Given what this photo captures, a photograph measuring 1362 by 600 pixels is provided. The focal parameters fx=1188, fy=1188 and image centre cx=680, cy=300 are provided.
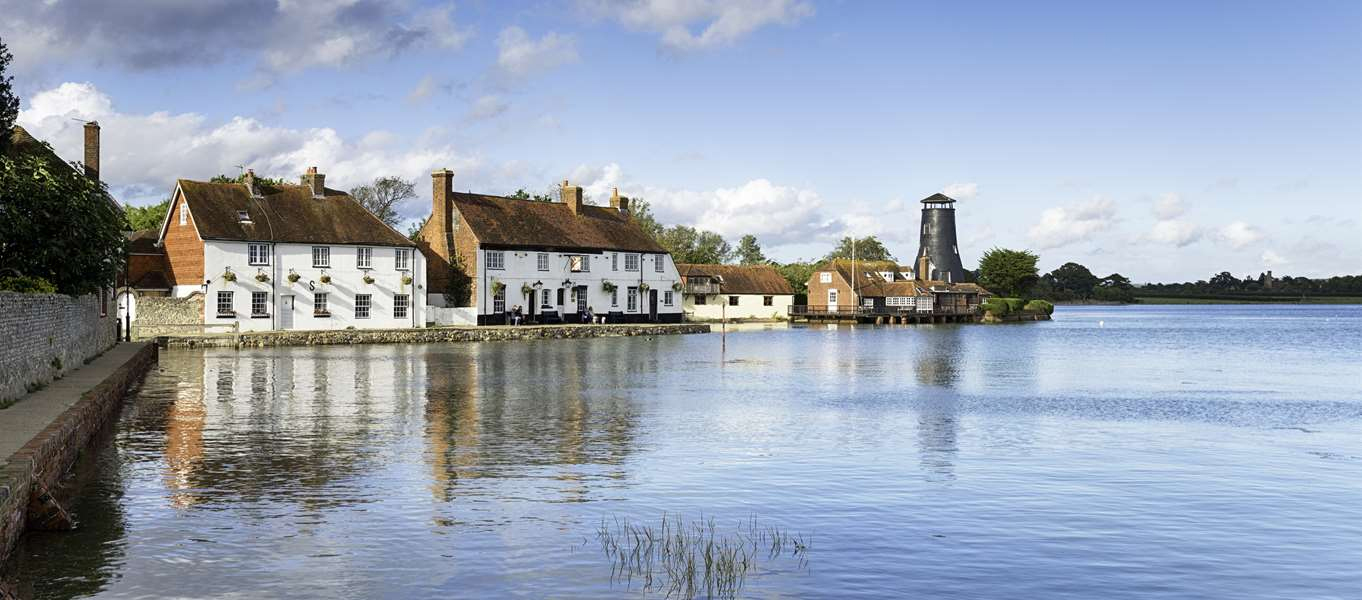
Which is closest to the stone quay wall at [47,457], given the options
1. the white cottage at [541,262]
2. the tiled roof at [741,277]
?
the white cottage at [541,262]

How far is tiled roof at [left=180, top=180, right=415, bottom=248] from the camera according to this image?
57.3m

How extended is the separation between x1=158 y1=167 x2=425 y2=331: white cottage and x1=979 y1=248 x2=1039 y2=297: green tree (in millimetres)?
98643

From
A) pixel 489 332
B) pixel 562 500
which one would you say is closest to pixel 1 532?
pixel 562 500

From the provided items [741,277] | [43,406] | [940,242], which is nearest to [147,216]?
[741,277]

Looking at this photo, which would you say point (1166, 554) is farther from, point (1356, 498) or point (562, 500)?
point (562, 500)

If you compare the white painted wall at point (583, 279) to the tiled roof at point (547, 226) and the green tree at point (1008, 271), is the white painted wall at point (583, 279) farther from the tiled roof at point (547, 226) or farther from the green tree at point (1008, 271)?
the green tree at point (1008, 271)

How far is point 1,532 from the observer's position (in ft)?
35.9

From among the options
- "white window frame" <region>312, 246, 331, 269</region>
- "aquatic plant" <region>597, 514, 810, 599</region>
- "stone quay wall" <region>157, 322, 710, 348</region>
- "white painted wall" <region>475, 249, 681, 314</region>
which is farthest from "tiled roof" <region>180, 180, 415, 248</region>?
"aquatic plant" <region>597, 514, 810, 599</region>

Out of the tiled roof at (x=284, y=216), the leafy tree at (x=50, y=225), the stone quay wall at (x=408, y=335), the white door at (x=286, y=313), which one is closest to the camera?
the leafy tree at (x=50, y=225)

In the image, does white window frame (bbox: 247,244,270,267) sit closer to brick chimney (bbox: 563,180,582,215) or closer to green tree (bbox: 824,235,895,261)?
brick chimney (bbox: 563,180,582,215)

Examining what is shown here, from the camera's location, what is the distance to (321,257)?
60.1 m

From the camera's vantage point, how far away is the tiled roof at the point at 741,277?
103312 mm

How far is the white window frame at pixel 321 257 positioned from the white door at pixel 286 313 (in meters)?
2.24

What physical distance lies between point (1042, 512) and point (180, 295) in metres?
50.8
